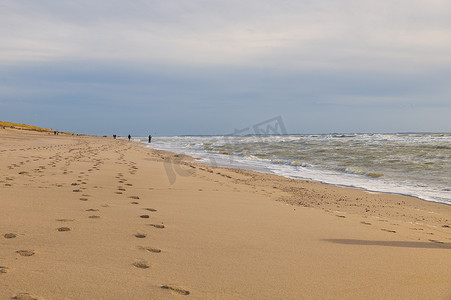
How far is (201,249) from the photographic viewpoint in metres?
3.77

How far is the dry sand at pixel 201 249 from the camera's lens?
9.20 feet

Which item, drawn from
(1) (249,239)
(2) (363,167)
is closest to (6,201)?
(1) (249,239)

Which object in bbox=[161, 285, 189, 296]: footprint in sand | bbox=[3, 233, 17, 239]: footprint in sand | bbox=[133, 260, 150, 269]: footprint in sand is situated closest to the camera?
bbox=[161, 285, 189, 296]: footprint in sand

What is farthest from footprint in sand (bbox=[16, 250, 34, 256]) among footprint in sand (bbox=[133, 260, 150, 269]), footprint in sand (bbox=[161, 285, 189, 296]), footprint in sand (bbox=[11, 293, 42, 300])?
footprint in sand (bbox=[161, 285, 189, 296])

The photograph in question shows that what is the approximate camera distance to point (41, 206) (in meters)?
5.18

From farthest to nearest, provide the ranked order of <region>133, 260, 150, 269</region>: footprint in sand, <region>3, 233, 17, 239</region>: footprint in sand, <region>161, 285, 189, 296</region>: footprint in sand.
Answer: <region>3, 233, 17, 239</region>: footprint in sand → <region>133, 260, 150, 269</region>: footprint in sand → <region>161, 285, 189, 296</region>: footprint in sand

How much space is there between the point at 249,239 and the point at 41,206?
3.15 metres

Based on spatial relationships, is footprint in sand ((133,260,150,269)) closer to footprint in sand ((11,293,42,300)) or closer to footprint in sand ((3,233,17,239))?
footprint in sand ((11,293,42,300))

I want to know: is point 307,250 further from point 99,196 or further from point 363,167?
point 363,167

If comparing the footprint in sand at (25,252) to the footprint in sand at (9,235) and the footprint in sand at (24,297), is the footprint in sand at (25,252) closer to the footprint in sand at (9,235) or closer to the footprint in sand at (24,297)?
the footprint in sand at (9,235)

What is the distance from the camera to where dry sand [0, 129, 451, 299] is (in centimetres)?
280

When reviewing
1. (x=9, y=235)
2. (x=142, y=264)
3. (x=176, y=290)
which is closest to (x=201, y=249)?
(x=142, y=264)

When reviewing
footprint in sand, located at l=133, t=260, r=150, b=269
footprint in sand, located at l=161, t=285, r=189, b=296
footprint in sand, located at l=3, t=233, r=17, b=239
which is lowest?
footprint in sand, located at l=161, t=285, r=189, b=296

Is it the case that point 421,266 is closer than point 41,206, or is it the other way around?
point 421,266
